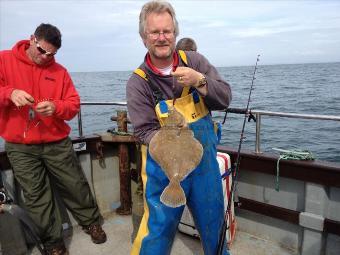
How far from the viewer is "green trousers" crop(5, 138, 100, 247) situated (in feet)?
12.6

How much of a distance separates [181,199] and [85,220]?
254 cm

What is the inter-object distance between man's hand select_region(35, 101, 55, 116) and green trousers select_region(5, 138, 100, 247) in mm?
484

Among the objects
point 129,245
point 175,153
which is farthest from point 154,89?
point 129,245

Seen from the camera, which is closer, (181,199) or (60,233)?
(181,199)

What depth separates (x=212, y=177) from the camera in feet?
8.88

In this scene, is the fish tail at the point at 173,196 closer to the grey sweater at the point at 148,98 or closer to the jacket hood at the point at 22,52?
the grey sweater at the point at 148,98

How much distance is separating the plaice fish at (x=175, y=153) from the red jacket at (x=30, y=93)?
183 cm

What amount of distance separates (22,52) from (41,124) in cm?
82

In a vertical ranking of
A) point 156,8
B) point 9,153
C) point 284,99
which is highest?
point 156,8

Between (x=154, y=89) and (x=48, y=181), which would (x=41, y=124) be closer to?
(x=48, y=181)

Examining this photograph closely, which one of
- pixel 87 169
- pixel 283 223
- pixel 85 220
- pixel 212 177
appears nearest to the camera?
pixel 212 177

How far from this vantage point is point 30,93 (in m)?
3.79

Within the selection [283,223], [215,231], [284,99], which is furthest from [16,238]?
[284,99]

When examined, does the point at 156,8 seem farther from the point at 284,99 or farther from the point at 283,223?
the point at 284,99
